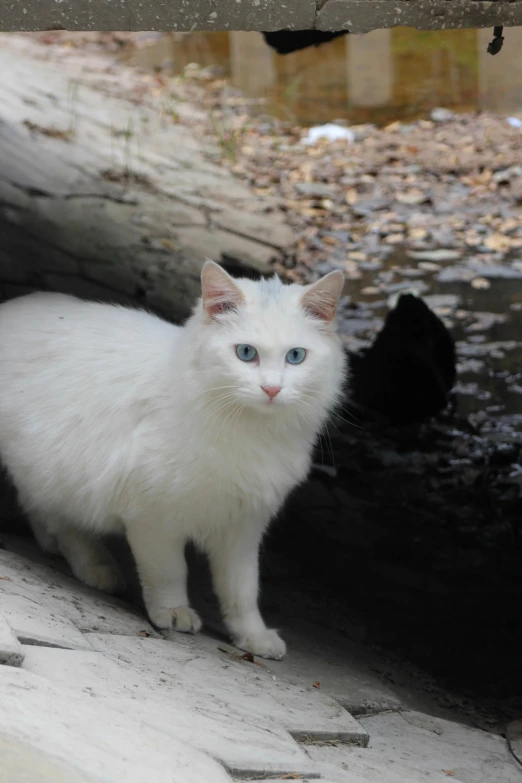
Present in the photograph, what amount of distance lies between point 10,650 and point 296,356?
120 centimetres

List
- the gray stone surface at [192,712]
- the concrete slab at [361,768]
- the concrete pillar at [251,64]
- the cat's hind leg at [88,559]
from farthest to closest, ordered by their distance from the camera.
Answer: the concrete pillar at [251,64] < the cat's hind leg at [88,559] < the concrete slab at [361,768] < the gray stone surface at [192,712]

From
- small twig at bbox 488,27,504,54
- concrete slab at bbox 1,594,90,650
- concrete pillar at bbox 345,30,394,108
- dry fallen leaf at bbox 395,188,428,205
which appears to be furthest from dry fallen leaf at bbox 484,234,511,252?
concrete slab at bbox 1,594,90,650

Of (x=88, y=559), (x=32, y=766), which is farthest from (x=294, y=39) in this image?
(x=32, y=766)

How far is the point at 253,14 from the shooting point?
2734 millimetres

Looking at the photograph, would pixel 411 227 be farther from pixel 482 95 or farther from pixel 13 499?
pixel 13 499

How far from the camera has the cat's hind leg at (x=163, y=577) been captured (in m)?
2.99

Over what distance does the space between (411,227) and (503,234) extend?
69 cm

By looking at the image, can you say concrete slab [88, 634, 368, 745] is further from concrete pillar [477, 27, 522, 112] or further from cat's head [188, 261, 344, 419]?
concrete pillar [477, 27, 522, 112]

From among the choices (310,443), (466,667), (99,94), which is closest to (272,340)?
(310,443)

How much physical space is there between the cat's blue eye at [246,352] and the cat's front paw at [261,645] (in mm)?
1041

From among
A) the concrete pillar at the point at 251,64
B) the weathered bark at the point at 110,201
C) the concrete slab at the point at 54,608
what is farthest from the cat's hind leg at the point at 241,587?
the concrete pillar at the point at 251,64

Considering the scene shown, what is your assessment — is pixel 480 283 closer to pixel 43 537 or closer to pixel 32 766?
pixel 43 537

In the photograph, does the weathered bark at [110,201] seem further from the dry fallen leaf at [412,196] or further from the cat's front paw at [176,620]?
the cat's front paw at [176,620]

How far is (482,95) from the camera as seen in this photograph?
9.21 meters
